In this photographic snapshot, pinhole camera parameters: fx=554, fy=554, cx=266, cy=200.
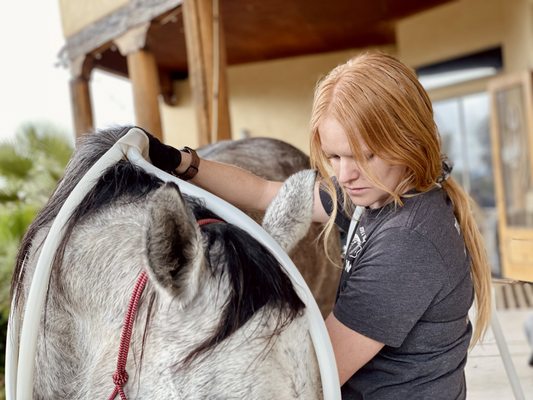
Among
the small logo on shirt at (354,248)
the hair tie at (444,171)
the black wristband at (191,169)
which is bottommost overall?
the small logo on shirt at (354,248)

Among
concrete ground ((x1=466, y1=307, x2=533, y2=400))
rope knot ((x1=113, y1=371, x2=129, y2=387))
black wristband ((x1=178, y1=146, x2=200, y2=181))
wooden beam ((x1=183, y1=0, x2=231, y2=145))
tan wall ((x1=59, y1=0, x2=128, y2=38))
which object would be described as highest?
tan wall ((x1=59, y1=0, x2=128, y2=38))

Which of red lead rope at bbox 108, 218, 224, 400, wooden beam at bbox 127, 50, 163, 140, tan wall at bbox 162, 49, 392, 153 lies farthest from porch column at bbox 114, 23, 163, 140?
red lead rope at bbox 108, 218, 224, 400

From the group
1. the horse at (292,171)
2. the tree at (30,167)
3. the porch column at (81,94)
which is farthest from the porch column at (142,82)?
the horse at (292,171)

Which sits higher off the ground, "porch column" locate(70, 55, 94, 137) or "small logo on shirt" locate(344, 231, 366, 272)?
"porch column" locate(70, 55, 94, 137)

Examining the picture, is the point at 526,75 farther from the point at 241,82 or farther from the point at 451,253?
the point at 241,82

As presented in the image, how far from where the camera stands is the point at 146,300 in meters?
0.98

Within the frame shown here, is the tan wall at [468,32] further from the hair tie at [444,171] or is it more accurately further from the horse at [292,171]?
the hair tie at [444,171]

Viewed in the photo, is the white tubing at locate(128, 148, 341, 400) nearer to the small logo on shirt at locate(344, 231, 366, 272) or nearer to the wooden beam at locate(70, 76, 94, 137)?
the small logo on shirt at locate(344, 231, 366, 272)

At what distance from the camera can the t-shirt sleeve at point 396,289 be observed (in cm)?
118

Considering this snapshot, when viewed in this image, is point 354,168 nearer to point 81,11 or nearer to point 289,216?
point 289,216

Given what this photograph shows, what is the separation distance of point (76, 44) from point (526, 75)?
4734mm

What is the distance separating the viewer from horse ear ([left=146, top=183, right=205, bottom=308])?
0.86 metres

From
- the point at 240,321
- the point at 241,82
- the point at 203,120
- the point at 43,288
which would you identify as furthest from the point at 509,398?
the point at 241,82

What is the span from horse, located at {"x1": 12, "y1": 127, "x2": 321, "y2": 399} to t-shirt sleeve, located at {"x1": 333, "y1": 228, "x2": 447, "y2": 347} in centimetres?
19
